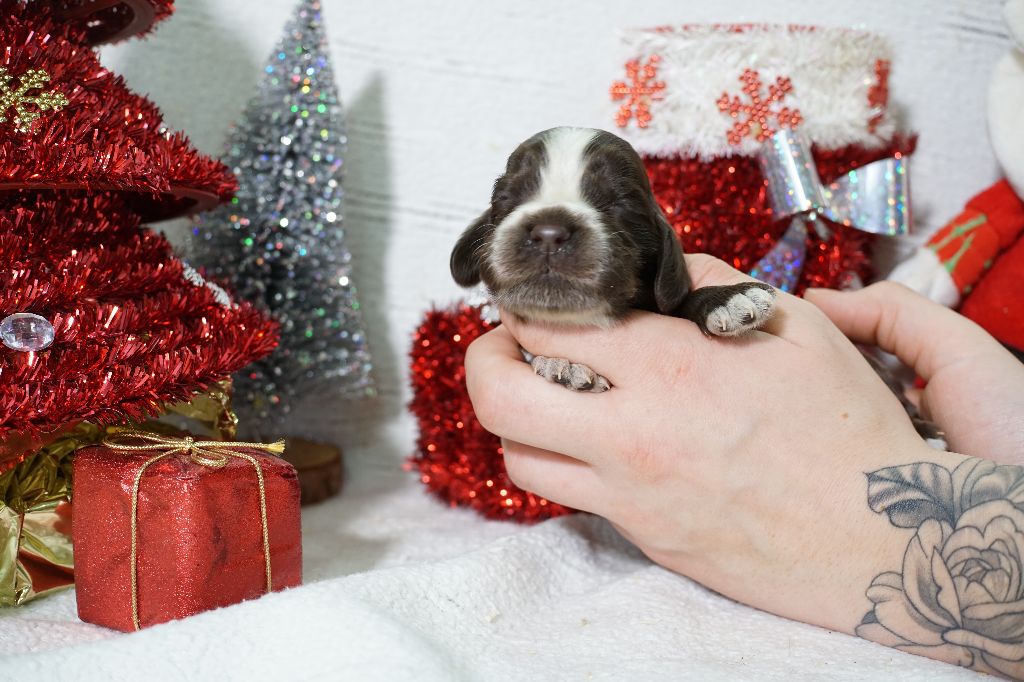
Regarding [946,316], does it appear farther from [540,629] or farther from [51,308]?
[51,308]

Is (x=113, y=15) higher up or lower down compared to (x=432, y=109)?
higher up

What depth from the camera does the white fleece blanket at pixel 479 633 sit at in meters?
1.07

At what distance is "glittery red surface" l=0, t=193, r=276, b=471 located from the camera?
1191 mm

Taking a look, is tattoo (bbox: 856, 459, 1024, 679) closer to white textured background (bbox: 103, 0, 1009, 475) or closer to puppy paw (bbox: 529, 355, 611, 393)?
puppy paw (bbox: 529, 355, 611, 393)

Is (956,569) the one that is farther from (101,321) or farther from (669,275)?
(101,321)

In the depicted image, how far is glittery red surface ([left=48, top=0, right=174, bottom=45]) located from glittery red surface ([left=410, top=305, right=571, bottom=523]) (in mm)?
842

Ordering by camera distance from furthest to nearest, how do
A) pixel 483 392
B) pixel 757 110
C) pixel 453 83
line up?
pixel 453 83
pixel 757 110
pixel 483 392

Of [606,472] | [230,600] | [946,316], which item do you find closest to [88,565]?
[230,600]

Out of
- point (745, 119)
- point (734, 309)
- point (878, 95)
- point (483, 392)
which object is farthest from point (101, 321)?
point (878, 95)

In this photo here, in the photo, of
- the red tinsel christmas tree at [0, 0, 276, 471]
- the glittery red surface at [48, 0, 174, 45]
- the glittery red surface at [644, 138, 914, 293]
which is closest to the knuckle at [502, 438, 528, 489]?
the red tinsel christmas tree at [0, 0, 276, 471]

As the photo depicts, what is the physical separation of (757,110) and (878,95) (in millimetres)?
307

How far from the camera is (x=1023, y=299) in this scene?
1775mm

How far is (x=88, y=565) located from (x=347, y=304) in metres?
0.91

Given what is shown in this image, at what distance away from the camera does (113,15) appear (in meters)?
1.54
